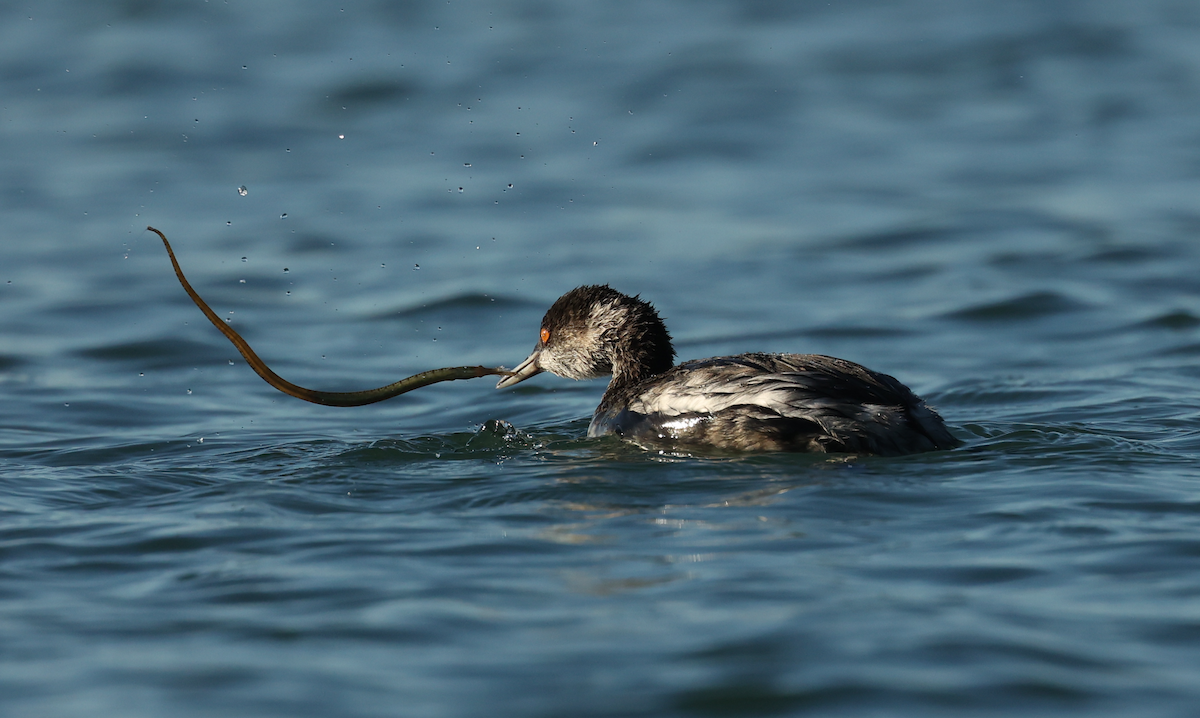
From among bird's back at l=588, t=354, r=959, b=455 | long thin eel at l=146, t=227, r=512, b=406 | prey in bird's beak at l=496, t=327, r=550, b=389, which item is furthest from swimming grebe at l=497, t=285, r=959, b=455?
long thin eel at l=146, t=227, r=512, b=406

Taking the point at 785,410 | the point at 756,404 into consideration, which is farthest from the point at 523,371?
the point at 785,410

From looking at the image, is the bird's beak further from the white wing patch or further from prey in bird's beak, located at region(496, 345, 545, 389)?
the white wing patch

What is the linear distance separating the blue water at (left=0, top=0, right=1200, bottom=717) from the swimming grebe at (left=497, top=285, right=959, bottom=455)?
0.21m

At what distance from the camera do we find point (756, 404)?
783 cm

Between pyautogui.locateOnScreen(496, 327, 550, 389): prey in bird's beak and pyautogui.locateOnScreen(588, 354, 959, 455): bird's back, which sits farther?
pyautogui.locateOnScreen(496, 327, 550, 389): prey in bird's beak

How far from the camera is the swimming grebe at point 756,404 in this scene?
7672 mm

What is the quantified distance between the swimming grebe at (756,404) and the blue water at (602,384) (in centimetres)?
21

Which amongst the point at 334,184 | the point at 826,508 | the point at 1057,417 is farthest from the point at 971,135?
the point at 826,508

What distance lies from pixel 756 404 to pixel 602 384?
3730mm

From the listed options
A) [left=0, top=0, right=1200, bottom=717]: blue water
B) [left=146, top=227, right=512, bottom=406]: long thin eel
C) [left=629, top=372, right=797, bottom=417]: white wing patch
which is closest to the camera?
[left=0, top=0, right=1200, bottom=717]: blue water

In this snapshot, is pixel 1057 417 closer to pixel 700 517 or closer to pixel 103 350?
pixel 700 517

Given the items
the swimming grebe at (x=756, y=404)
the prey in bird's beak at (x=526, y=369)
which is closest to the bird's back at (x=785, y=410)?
the swimming grebe at (x=756, y=404)

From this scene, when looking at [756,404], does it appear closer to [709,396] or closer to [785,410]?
[785,410]

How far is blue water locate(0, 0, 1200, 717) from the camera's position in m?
5.08
